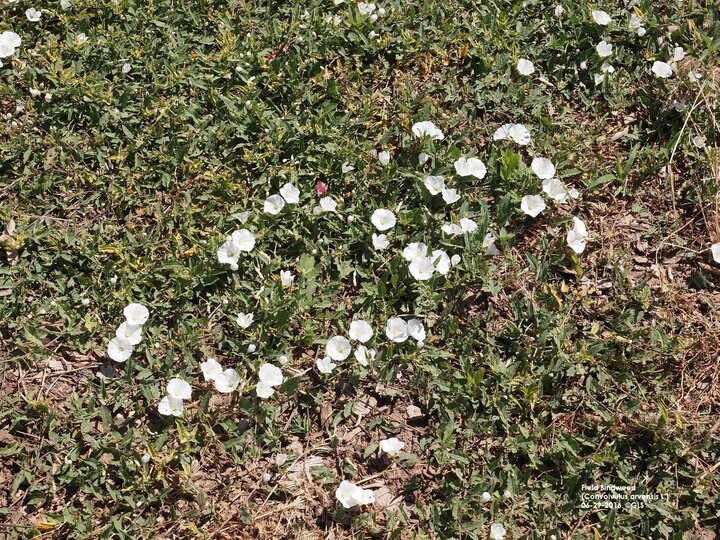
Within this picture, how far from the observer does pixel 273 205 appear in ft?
10.5

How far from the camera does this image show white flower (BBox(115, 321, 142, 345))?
2.84m

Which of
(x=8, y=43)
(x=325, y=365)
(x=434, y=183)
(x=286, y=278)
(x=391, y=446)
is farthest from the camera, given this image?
(x=8, y=43)

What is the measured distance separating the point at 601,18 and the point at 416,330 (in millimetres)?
2117

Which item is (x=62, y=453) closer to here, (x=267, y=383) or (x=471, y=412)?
(x=267, y=383)

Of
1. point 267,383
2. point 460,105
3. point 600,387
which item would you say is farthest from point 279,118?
point 600,387

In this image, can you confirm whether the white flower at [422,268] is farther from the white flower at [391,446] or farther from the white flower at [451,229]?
the white flower at [391,446]

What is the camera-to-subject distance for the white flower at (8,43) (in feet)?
11.6

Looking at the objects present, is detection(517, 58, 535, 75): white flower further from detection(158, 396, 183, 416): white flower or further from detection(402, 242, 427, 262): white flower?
detection(158, 396, 183, 416): white flower

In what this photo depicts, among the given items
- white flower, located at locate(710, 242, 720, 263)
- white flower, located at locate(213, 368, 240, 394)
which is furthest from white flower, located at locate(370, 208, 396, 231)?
white flower, located at locate(710, 242, 720, 263)

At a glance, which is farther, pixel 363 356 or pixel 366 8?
pixel 366 8

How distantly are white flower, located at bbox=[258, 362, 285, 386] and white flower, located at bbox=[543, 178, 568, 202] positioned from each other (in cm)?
153

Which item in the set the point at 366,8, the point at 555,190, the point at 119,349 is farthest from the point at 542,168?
the point at 119,349

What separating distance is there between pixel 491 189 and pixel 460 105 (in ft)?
1.81

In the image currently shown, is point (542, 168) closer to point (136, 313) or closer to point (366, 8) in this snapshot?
point (366, 8)
